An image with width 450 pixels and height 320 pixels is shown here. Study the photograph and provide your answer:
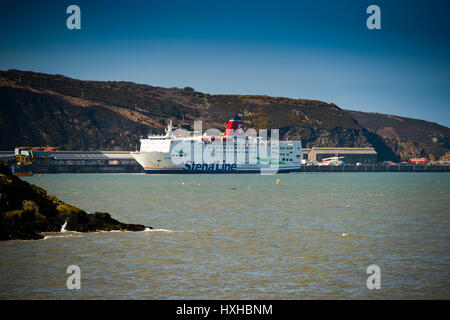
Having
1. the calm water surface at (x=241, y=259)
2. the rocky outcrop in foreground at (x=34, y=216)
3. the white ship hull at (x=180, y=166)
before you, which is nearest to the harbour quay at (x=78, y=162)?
the white ship hull at (x=180, y=166)

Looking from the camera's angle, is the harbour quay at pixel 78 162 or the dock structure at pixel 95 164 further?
the dock structure at pixel 95 164

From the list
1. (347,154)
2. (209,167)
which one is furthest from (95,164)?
(347,154)

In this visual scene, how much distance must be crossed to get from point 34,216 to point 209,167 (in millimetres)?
87516

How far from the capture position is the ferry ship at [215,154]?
103750 millimetres

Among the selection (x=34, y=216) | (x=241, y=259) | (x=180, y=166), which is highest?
(x=180, y=166)

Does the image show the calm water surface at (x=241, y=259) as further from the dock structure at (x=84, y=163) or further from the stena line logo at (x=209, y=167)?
the dock structure at (x=84, y=163)

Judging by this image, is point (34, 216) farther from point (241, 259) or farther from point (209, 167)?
point (209, 167)

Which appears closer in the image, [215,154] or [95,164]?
[215,154]

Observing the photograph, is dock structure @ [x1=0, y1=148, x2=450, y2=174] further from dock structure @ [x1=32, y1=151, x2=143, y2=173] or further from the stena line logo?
the stena line logo

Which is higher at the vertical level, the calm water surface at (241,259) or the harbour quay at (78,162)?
the harbour quay at (78,162)

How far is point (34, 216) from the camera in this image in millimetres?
23891
